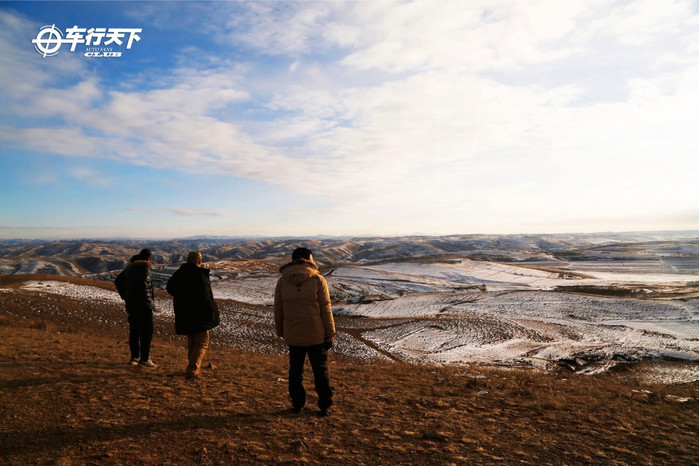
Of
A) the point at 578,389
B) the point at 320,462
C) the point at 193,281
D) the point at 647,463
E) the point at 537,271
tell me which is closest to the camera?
the point at 320,462

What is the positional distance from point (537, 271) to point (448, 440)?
8326 centimetres

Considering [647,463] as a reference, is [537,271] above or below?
below

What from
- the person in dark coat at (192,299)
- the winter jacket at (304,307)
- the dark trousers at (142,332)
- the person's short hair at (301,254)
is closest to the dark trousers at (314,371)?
the winter jacket at (304,307)

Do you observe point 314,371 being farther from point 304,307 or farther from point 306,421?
point 304,307

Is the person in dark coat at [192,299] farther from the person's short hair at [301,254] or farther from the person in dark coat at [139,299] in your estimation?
the person's short hair at [301,254]

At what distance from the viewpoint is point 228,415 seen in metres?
7.05

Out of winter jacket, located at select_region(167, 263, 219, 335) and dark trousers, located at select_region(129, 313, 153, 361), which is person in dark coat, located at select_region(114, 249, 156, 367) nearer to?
dark trousers, located at select_region(129, 313, 153, 361)

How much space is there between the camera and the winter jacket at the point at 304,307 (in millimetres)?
6668

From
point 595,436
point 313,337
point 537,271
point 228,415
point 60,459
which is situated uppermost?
point 313,337

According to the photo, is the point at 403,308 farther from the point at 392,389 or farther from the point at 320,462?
the point at 320,462

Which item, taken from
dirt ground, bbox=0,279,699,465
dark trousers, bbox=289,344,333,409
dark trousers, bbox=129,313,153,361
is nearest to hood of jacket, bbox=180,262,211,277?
dark trousers, bbox=129,313,153,361

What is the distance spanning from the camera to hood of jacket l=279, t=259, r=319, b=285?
6707 mm

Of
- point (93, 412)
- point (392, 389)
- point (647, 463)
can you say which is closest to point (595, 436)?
point (647, 463)

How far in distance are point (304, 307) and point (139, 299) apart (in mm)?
6036
